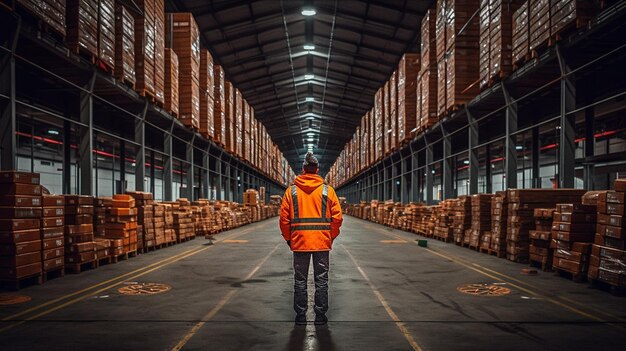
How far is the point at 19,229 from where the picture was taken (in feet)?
25.4

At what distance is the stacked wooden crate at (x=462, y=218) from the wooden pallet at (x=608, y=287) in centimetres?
708

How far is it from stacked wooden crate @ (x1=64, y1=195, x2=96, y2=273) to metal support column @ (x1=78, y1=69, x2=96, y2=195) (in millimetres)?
2239

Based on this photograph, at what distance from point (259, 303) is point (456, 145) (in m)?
22.5

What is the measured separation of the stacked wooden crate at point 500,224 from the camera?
465 inches

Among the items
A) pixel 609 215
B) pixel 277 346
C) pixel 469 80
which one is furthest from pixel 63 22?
pixel 469 80

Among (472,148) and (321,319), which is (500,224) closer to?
(472,148)

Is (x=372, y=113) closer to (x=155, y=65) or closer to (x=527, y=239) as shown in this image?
(x=155, y=65)

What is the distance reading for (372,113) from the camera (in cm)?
3506

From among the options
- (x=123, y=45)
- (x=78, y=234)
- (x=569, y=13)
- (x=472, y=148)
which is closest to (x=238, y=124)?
(x=123, y=45)

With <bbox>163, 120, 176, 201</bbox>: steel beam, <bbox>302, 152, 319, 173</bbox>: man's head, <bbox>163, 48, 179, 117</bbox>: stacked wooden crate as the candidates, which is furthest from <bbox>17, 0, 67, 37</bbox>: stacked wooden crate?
<bbox>163, 120, 176, 201</bbox>: steel beam

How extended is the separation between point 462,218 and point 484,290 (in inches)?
319

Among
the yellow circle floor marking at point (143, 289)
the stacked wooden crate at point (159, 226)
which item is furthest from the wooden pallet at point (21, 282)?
the stacked wooden crate at point (159, 226)

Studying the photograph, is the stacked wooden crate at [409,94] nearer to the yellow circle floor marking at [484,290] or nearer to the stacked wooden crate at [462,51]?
the stacked wooden crate at [462,51]

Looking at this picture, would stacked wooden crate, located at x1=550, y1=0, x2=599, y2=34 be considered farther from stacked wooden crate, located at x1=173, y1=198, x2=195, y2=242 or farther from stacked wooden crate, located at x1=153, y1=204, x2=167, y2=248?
stacked wooden crate, located at x1=173, y1=198, x2=195, y2=242
